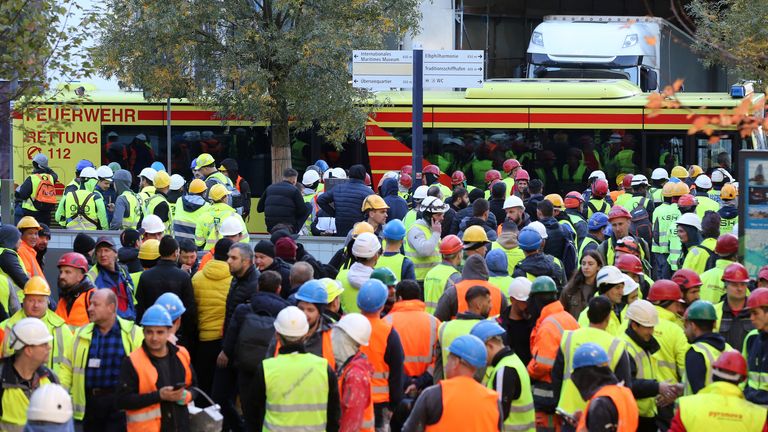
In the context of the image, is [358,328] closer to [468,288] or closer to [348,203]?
[468,288]

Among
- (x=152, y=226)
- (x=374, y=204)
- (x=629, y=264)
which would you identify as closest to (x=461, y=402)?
(x=629, y=264)

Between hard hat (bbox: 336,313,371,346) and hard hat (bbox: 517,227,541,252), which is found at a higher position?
hard hat (bbox: 517,227,541,252)

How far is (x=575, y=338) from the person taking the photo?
8.35 metres

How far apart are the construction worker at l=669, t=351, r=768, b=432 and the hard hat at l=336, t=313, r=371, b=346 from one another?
2.02m

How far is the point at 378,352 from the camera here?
29.3ft

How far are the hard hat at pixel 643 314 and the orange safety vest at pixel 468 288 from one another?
135 cm

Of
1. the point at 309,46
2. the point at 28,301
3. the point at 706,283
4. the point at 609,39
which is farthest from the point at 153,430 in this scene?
the point at 609,39

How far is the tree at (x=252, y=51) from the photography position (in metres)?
20.8

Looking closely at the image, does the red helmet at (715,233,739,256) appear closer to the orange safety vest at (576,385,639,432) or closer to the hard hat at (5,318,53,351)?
the orange safety vest at (576,385,639,432)

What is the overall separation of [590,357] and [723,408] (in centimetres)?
79

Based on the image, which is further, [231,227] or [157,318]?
[231,227]

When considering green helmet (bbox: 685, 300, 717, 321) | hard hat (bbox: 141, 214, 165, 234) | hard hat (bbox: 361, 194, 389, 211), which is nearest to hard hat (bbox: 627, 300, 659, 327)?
green helmet (bbox: 685, 300, 717, 321)

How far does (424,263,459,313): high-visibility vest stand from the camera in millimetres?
10883

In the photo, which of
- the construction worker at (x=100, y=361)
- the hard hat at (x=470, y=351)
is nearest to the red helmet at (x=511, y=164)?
the construction worker at (x=100, y=361)
